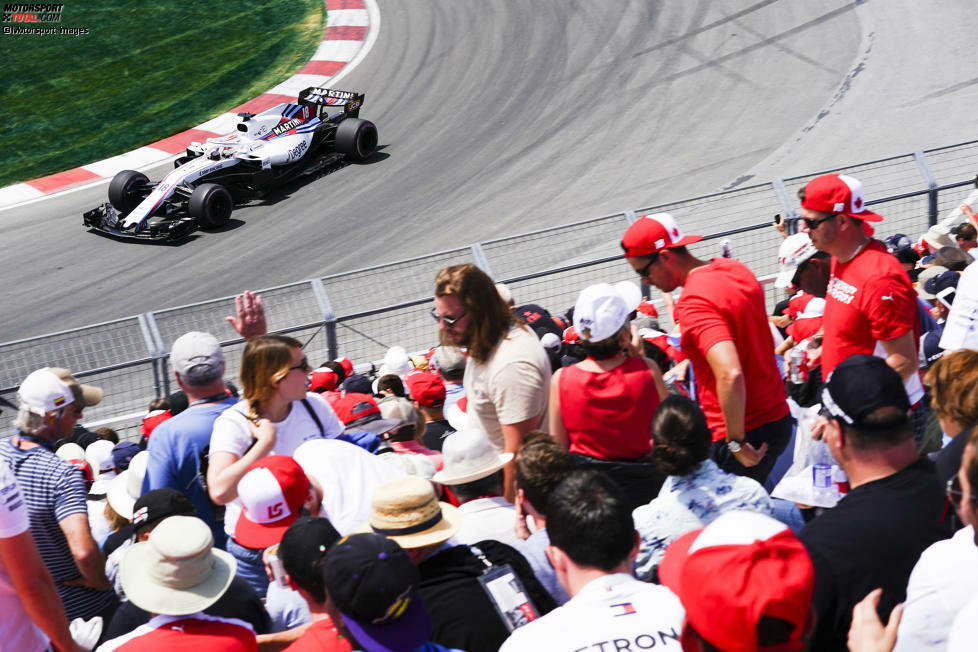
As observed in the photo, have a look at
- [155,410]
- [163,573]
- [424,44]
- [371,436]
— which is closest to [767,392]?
[371,436]

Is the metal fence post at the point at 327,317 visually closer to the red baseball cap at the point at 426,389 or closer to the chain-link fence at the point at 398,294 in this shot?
the chain-link fence at the point at 398,294

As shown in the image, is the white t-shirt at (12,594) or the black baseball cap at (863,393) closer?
the black baseball cap at (863,393)

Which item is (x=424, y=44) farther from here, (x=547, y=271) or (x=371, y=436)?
(x=371, y=436)

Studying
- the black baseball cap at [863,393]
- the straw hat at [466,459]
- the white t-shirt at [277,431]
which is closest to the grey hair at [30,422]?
the white t-shirt at [277,431]

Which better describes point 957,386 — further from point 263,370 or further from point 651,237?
point 263,370

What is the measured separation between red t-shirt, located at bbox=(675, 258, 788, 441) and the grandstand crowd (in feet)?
0.04

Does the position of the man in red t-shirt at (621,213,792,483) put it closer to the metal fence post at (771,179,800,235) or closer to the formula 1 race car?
the metal fence post at (771,179,800,235)

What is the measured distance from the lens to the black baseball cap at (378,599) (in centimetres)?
239

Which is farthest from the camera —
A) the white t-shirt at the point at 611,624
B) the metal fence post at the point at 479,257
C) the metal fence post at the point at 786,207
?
the metal fence post at the point at 786,207

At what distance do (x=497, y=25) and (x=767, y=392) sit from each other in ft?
55.4

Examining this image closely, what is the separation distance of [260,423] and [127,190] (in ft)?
35.0

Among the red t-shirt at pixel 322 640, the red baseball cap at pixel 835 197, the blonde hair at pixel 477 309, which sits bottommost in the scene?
the red t-shirt at pixel 322 640

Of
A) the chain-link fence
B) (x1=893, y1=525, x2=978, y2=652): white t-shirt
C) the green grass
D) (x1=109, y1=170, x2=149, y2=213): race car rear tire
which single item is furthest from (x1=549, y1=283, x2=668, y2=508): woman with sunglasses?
the green grass

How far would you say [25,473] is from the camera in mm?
3721
